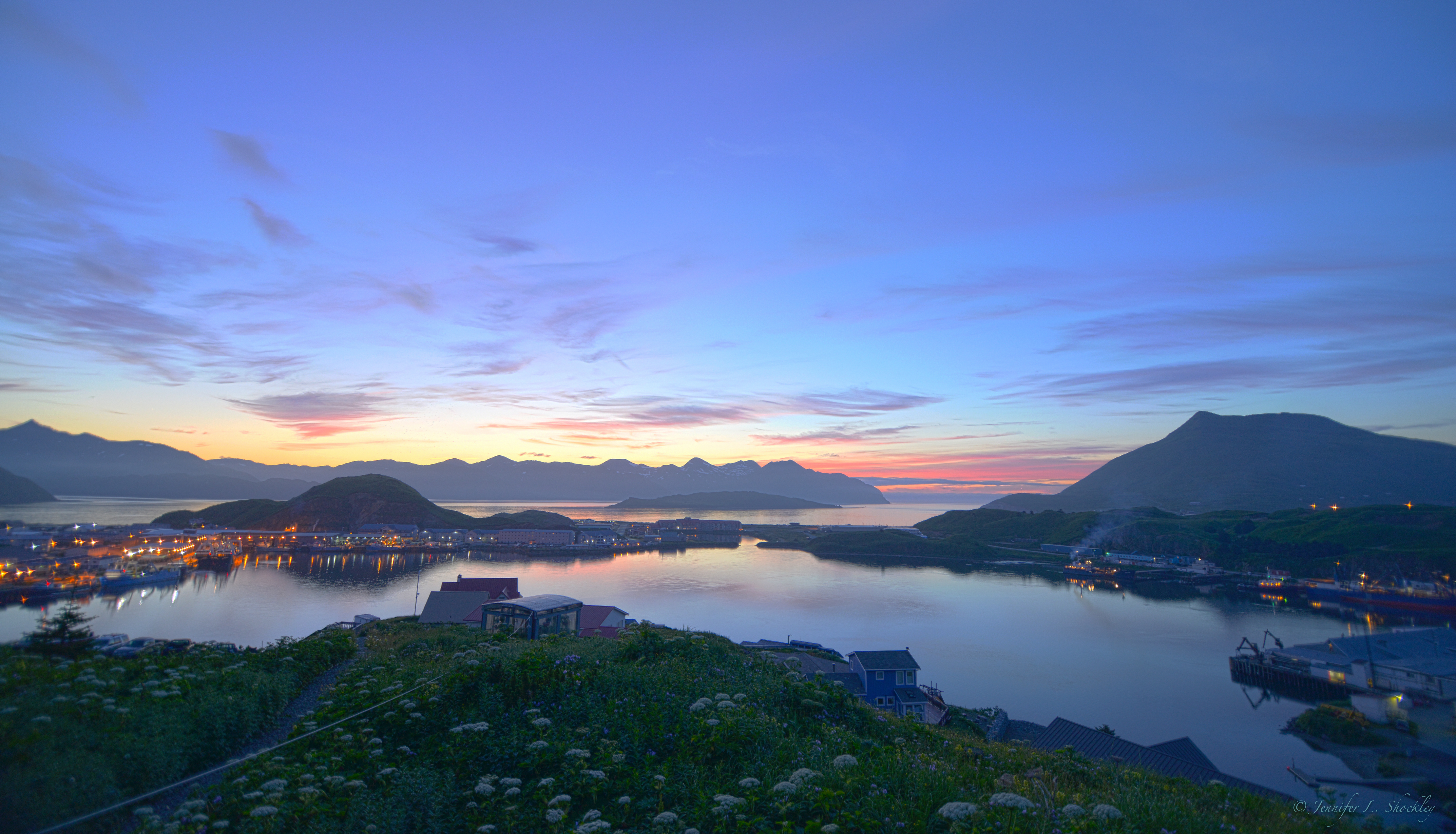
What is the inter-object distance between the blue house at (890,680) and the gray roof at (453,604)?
15.2m

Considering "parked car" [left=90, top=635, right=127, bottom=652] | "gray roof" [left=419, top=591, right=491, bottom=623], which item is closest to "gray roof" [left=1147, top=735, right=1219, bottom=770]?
"parked car" [left=90, top=635, right=127, bottom=652]

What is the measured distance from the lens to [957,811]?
397cm

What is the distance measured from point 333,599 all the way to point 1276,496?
6575 inches

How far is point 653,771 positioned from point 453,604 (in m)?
23.4

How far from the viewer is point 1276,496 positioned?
12375 cm

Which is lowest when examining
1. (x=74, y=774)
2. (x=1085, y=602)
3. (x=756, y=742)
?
(x=1085, y=602)

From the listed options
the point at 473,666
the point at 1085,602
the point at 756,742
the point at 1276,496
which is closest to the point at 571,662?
the point at 473,666

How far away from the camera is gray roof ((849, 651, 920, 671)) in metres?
19.9

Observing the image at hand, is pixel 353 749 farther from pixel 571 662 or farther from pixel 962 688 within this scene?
pixel 962 688

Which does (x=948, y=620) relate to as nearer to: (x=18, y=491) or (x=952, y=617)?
(x=952, y=617)

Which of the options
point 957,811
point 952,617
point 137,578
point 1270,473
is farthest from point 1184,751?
point 1270,473

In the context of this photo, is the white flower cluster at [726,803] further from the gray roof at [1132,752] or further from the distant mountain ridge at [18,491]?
the distant mountain ridge at [18,491]

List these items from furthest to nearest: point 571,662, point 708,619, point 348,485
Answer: point 348,485, point 708,619, point 571,662

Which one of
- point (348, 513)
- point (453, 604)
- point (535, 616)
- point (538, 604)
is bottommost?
point (453, 604)
